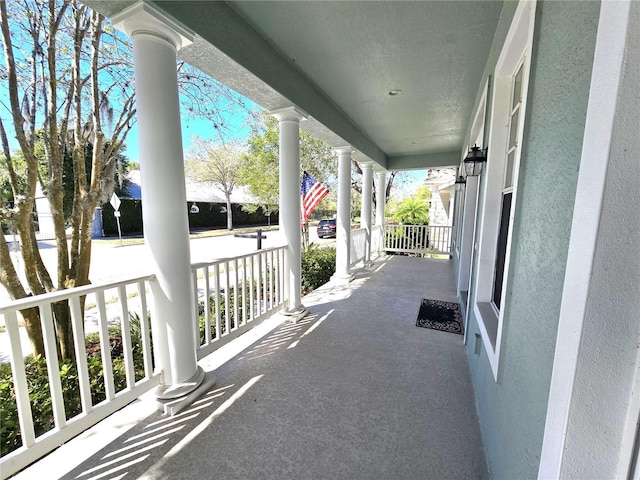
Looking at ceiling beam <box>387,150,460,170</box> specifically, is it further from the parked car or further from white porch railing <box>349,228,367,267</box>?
the parked car

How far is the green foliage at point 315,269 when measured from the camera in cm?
597

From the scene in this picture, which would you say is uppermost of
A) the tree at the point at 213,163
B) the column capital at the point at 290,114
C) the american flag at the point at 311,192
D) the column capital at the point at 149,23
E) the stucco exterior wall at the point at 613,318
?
the tree at the point at 213,163

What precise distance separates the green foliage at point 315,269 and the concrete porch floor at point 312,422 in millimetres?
2874

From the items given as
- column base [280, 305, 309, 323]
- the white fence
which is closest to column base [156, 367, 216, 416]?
the white fence

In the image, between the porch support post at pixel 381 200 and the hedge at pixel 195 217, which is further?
the hedge at pixel 195 217

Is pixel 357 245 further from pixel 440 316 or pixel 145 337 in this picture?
pixel 145 337

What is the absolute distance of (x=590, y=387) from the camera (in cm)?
63

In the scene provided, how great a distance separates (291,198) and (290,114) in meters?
0.97

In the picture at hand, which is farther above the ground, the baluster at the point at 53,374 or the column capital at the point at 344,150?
the column capital at the point at 344,150

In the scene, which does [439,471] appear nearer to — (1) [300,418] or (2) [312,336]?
(1) [300,418]

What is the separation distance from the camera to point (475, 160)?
233 centimetres

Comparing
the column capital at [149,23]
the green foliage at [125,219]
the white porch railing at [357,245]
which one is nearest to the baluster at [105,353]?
the column capital at [149,23]

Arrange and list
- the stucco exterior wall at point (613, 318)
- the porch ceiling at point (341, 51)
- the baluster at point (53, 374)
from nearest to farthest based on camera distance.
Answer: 1. the stucco exterior wall at point (613, 318)
2. the baluster at point (53, 374)
3. the porch ceiling at point (341, 51)

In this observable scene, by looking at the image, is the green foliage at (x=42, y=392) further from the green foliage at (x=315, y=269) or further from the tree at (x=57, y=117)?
the green foliage at (x=315, y=269)
